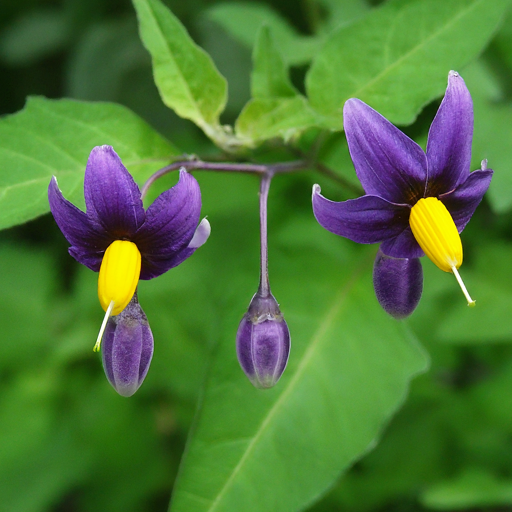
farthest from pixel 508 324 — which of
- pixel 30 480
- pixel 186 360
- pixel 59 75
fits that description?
pixel 59 75

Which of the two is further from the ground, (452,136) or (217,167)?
(452,136)

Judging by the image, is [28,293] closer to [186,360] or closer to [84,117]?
[186,360]

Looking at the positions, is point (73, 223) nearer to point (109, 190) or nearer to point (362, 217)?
point (109, 190)

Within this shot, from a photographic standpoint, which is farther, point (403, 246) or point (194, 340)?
point (194, 340)

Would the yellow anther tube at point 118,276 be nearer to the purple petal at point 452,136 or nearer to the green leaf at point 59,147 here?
the green leaf at point 59,147

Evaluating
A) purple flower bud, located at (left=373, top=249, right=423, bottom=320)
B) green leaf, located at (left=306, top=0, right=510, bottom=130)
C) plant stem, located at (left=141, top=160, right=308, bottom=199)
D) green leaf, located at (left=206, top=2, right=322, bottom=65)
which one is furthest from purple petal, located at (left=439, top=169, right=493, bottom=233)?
green leaf, located at (left=206, top=2, right=322, bottom=65)

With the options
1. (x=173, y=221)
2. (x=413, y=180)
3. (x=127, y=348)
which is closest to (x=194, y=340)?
(x=127, y=348)
